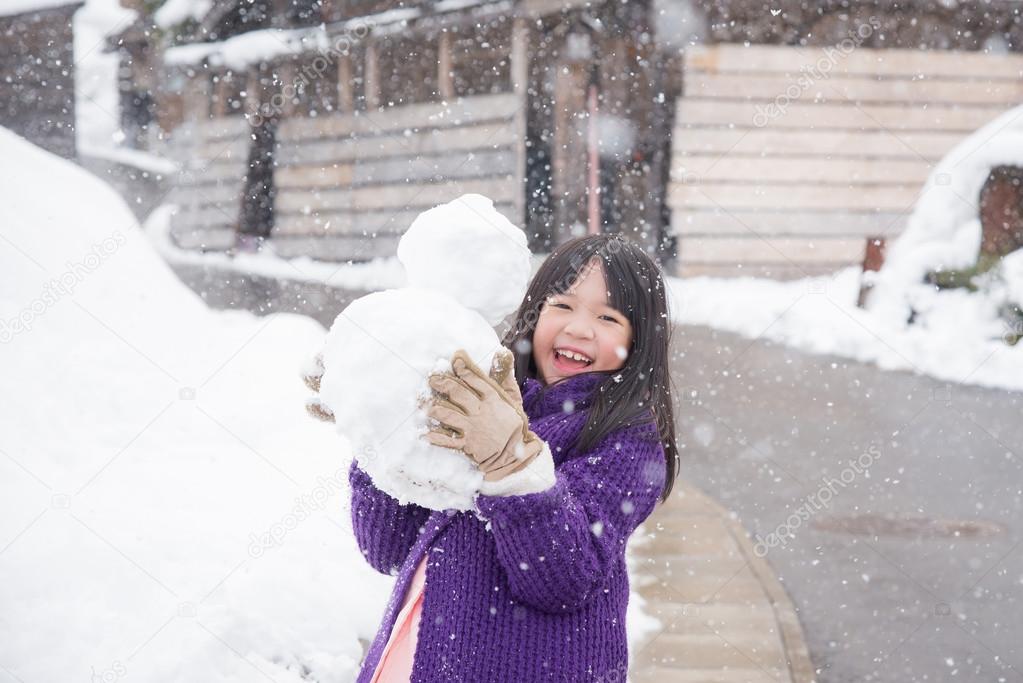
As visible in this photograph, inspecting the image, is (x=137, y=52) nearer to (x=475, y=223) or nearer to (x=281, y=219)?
(x=281, y=219)

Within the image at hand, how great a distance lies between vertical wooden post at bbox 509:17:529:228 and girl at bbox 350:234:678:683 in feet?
27.5

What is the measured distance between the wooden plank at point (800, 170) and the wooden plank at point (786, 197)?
92 millimetres

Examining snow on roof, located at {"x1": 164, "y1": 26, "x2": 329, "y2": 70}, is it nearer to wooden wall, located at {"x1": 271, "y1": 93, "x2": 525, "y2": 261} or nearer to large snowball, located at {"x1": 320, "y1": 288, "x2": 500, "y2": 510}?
wooden wall, located at {"x1": 271, "y1": 93, "x2": 525, "y2": 261}

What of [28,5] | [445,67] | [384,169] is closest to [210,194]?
[384,169]

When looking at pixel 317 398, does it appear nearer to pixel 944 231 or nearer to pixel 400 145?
pixel 944 231

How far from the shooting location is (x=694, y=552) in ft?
13.8

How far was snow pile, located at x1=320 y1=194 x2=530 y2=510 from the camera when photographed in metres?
1.42

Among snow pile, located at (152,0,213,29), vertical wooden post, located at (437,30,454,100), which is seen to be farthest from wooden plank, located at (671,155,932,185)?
snow pile, located at (152,0,213,29)

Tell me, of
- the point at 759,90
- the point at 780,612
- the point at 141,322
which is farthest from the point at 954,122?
the point at 141,322

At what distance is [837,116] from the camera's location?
11.2 m

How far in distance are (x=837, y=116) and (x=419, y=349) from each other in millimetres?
11149

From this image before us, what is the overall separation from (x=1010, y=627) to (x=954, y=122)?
950cm

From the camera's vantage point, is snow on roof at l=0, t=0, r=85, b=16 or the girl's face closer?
the girl's face

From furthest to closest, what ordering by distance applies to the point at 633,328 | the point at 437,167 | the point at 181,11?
the point at 181,11
the point at 437,167
the point at 633,328
